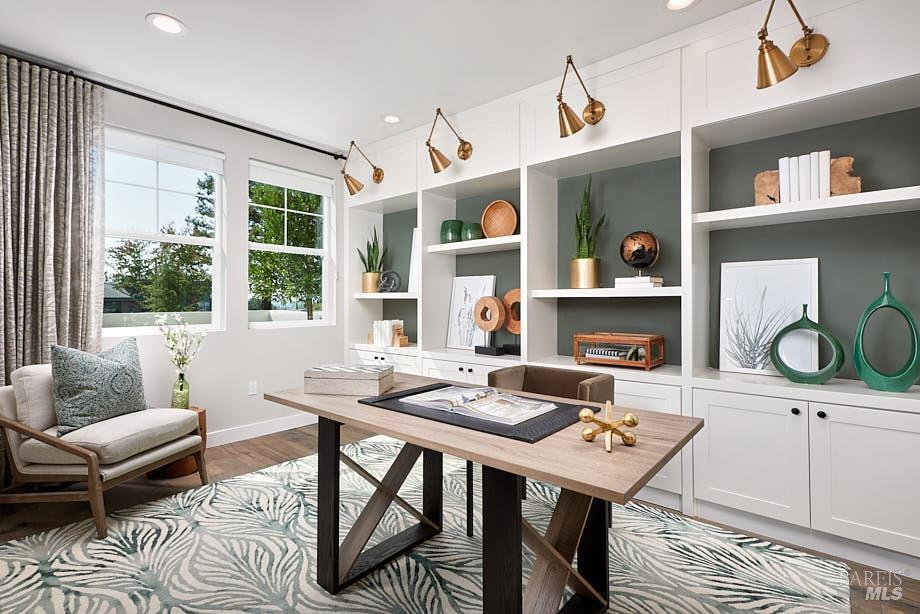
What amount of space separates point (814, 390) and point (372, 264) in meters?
3.46

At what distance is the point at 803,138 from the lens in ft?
8.01

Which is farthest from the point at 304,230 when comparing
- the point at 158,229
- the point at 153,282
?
the point at 153,282

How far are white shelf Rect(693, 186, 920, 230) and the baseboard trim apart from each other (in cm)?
351

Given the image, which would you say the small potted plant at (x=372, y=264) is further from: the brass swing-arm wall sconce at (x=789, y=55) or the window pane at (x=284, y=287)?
the brass swing-arm wall sconce at (x=789, y=55)

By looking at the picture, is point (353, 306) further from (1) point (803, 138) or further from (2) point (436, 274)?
(1) point (803, 138)

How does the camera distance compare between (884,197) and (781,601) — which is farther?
(884,197)

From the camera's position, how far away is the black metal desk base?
1.78 m

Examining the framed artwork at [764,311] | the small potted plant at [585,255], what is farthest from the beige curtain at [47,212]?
the framed artwork at [764,311]

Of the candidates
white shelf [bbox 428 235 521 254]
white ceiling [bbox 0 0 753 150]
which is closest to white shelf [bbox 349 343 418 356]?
white shelf [bbox 428 235 521 254]

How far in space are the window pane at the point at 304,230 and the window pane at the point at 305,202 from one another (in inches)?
2.1

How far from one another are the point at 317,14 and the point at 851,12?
2.41m

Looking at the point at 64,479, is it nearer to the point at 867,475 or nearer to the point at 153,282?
the point at 153,282

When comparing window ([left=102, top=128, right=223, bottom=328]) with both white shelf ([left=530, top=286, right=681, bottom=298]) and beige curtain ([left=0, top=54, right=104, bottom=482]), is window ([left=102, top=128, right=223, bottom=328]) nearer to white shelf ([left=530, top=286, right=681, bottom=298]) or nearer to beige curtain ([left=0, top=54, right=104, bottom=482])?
beige curtain ([left=0, top=54, right=104, bottom=482])

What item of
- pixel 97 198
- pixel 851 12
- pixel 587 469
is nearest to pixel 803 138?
pixel 851 12
